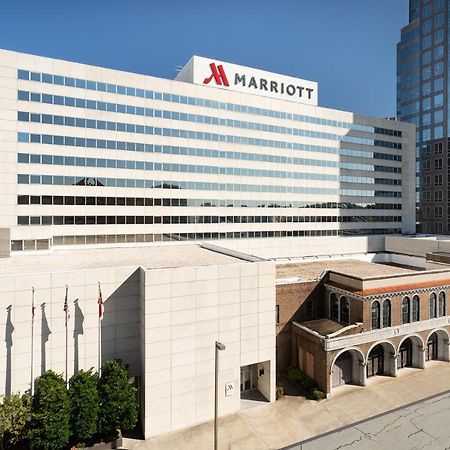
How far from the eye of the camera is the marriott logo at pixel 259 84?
52094 millimetres

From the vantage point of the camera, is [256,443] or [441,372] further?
[441,372]

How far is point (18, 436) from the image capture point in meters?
21.1

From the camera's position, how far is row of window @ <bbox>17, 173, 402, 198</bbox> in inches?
1580

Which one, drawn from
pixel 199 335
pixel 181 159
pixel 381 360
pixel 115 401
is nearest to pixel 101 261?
pixel 199 335

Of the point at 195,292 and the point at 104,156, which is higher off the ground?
the point at 104,156

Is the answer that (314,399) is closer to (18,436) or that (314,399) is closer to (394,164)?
(18,436)

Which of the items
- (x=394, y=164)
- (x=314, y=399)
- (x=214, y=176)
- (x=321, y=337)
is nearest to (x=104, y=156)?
(x=214, y=176)

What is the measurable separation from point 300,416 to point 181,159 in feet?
117

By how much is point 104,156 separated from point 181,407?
3203cm

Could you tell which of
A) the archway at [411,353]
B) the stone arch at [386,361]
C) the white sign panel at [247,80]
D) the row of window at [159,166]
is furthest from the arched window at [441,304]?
the white sign panel at [247,80]

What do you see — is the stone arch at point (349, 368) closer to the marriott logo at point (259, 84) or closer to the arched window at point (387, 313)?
the arched window at point (387, 313)

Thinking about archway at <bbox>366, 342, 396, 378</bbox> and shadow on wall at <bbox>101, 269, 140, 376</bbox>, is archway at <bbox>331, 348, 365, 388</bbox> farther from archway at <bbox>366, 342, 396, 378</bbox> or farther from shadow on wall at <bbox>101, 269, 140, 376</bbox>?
shadow on wall at <bbox>101, 269, 140, 376</bbox>

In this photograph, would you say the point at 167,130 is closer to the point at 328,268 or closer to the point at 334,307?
the point at 328,268

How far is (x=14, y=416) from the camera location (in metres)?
20.4
